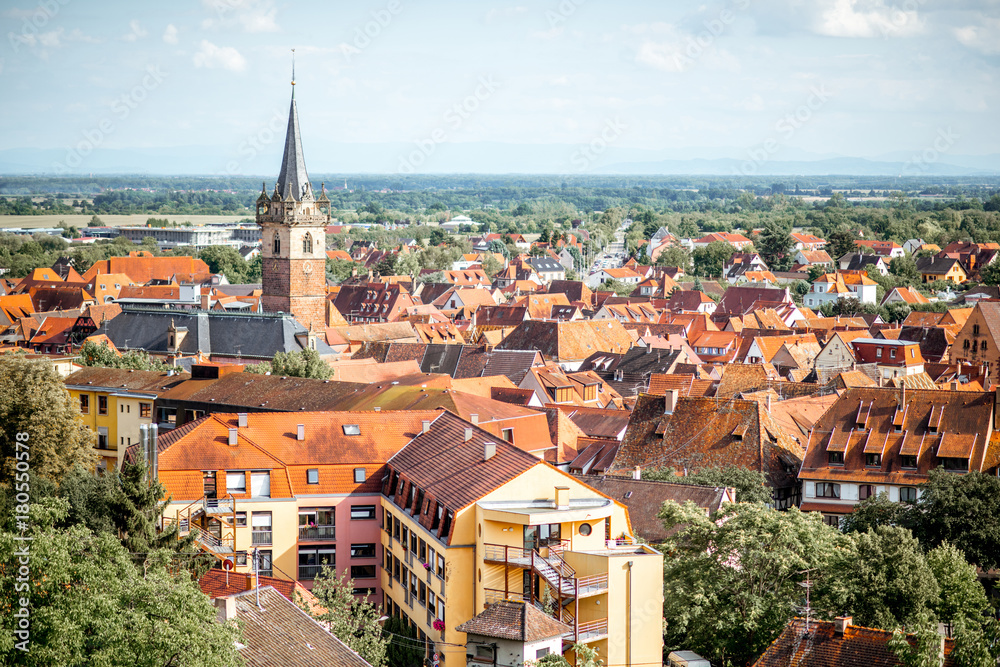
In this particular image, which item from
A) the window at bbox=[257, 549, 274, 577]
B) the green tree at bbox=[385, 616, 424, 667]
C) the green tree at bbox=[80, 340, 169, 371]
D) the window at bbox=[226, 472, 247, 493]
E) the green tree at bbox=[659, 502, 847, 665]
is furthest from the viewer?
the green tree at bbox=[80, 340, 169, 371]

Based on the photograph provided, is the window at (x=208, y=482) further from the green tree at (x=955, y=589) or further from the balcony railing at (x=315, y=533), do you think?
the green tree at (x=955, y=589)

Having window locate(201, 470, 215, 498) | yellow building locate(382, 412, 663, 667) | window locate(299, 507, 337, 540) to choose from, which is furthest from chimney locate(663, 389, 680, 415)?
window locate(201, 470, 215, 498)

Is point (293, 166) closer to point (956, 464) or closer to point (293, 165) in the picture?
point (293, 165)

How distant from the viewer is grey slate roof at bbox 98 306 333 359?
8012cm

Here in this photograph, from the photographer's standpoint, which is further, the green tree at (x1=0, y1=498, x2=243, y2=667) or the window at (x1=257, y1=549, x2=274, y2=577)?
the window at (x1=257, y1=549, x2=274, y2=577)

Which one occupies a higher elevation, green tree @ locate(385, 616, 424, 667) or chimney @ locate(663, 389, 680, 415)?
chimney @ locate(663, 389, 680, 415)

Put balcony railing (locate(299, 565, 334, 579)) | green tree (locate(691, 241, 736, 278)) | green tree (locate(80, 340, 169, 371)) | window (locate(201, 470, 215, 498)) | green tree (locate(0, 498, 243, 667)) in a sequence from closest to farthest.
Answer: green tree (locate(0, 498, 243, 667)) < window (locate(201, 470, 215, 498)) < balcony railing (locate(299, 565, 334, 579)) < green tree (locate(80, 340, 169, 371)) < green tree (locate(691, 241, 736, 278))

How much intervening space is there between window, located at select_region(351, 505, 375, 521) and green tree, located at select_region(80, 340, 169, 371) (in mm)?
33508

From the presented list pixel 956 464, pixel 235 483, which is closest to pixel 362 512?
pixel 235 483

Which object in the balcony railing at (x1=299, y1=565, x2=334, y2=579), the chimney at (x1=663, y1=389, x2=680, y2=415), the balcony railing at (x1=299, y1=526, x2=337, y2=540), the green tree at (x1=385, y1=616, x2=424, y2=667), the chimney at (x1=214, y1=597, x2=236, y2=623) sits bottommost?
the green tree at (x1=385, y1=616, x2=424, y2=667)

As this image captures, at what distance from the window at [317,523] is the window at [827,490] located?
1980 cm

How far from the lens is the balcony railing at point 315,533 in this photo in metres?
37.0

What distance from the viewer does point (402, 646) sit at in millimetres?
31797

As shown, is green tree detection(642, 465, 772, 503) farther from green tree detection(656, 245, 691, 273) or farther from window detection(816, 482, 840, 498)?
green tree detection(656, 245, 691, 273)
